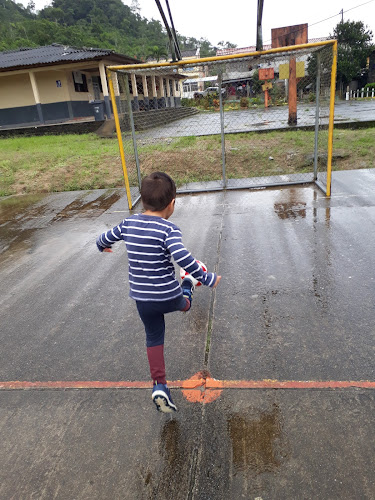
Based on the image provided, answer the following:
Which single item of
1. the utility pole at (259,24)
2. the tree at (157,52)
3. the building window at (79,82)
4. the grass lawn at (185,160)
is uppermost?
the tree at (157,52)

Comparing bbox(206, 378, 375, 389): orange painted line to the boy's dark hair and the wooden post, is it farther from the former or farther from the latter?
the wooden post

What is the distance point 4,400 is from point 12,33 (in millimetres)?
58986

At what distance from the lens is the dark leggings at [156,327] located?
7.27ft

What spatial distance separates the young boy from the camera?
2.10 metres

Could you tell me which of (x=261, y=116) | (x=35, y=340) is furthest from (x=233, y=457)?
(x=261, y=116)

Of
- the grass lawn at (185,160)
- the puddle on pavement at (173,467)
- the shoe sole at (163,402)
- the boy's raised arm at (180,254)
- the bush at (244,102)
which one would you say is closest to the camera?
the puddle on pavement at (173,467)

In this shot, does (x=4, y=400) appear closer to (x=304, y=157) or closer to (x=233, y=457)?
(x=233, y=457)

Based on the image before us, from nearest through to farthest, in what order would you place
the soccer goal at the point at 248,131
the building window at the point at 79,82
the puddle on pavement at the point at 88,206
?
the soccer goal at the point at 248,131
the puddle on pavement at the point at 88,206
the building window at the point at 79,82

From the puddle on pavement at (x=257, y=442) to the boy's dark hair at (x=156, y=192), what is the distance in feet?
4.44

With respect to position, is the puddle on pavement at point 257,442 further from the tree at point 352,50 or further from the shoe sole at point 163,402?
the tree at point 352,50

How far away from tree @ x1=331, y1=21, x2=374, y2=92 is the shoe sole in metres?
36.5

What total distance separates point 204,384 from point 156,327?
593 mm

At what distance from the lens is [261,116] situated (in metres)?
15.9

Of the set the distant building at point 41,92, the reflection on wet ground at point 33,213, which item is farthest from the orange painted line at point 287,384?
the distant building at point 41,92
